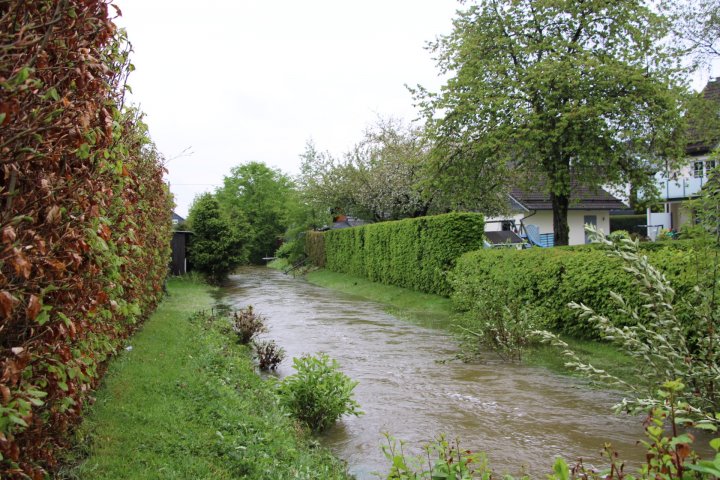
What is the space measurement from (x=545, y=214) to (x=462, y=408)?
32.0m

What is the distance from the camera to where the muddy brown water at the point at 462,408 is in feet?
18.8

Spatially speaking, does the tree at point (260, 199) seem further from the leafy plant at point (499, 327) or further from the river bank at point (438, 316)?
the leafy plant at point (499, 327)

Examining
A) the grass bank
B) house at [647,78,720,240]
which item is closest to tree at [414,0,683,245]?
the grass bank

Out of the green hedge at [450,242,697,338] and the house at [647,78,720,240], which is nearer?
the green hedge at [450,242,697,338]

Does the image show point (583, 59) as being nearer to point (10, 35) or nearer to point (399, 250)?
point (399, 250)

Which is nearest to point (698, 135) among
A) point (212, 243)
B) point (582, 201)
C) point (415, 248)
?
point (582, 201)

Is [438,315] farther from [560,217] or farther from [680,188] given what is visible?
[680,188]

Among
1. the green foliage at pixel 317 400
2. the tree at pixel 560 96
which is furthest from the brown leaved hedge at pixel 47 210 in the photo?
the tree at pixel 560 96

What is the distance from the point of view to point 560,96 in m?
17.6

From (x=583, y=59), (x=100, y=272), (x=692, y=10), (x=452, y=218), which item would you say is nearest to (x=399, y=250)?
(x=452, y=218)

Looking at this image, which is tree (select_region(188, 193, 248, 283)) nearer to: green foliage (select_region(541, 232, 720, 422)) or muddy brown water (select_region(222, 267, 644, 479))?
muddy brown water (select_region(222, 267, 644, 479))

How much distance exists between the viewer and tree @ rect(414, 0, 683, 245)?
1697 cm

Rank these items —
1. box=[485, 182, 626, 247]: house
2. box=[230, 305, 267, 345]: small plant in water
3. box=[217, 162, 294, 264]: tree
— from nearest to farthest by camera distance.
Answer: box=[230, 305, 267, 345]: small plant in water → box=[485, 182, 626, 247]: house → box=[217, 162, 294, 264]: tree

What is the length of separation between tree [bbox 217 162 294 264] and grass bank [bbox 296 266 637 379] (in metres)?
27.2
